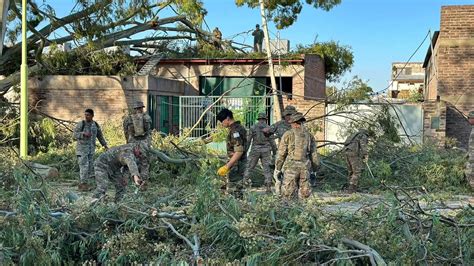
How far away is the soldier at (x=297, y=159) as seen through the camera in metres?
7.71

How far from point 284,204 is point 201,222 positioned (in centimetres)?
84

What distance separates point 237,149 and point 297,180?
1.18 metres

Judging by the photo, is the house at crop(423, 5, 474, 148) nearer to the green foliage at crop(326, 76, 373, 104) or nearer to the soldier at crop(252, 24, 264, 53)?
the green foliage at crop(326, 76, 373, 104)

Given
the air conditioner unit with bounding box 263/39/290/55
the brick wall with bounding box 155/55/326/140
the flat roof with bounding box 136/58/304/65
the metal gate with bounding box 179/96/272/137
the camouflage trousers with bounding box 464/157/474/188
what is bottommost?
the camouflage trousers with bounding box 464/157/474/188

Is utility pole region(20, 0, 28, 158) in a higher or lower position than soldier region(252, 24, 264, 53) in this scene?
lower

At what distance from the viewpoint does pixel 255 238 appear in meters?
4.87

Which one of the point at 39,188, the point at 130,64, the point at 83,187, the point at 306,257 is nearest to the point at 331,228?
the point at 306,257

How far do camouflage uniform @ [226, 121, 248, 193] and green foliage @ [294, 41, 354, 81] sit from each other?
13123mm

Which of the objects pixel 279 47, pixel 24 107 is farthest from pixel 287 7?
pixel 24 107

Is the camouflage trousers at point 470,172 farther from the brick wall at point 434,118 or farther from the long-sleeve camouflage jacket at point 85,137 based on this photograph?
the long-sleeve camouflage jacket at point 85,137

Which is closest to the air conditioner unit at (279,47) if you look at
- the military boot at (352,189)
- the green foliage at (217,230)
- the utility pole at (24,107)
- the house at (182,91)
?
the house at (182,91)

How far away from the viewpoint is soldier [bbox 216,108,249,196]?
834 cm

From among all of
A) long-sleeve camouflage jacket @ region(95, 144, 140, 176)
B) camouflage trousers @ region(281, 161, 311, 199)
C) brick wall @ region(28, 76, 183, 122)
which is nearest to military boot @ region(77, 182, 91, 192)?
long-sleeve camouflage jacket @ region(95, 144, 140, 176)

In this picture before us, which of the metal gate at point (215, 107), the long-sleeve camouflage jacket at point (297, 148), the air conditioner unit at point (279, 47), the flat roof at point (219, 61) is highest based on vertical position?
→ the air conditioner unit at point (279, 47)
